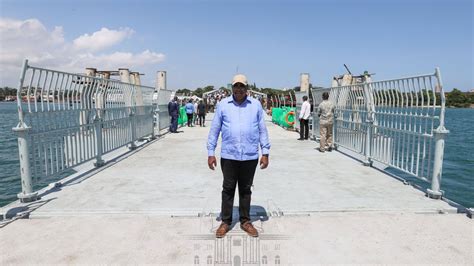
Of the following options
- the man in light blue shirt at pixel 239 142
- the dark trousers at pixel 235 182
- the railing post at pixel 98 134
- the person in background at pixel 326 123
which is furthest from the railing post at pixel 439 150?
the railing post at pixel 98 134

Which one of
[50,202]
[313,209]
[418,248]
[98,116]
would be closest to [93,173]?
[98,116]

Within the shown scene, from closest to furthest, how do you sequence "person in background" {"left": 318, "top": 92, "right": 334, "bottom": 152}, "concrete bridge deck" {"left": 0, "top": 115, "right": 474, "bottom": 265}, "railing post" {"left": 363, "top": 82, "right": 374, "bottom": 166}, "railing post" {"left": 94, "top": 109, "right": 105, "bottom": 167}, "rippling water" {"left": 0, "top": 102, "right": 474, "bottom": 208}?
1. "concrete bridge deck" {"left": 0, "top": 115, "right": 474, "bottom": 265}
2. "railing post" {"left": 94, "top": 109, "right": 105, "bottom": 167}
3. "railing post" {"left": 363, "top": 82, "right": 374, "bottom": 166}
4. "rippling water" {"left": 0, "top": 102, "right": 474, "bottom": 208}
5. "person in background" {"left": 318, "top": 92, "right": 334, "bottom": 152}

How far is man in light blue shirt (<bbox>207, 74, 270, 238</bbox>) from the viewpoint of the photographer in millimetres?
3908

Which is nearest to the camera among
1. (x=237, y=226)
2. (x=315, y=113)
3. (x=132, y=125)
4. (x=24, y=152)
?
(x=237, y=226)

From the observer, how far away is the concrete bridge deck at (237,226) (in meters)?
3.45

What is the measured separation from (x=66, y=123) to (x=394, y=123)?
6.48m

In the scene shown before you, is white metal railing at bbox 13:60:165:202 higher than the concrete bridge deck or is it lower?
higher

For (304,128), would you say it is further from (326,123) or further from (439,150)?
(439,150)

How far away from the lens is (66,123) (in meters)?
6.18

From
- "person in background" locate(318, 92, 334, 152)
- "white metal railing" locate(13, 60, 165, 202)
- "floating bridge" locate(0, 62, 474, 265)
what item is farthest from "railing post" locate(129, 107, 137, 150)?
"person in background" locate(318, 92, 334, 152)

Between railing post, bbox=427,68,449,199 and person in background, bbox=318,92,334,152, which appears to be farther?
person in background, bbox=318,92,334,152

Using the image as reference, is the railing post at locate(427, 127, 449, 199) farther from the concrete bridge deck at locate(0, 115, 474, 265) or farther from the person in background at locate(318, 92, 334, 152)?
the person in background at locate(318, 92, 334, 152)

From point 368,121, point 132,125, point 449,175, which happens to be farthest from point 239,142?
point 449,175

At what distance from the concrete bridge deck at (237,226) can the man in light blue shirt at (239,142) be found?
29 cm
